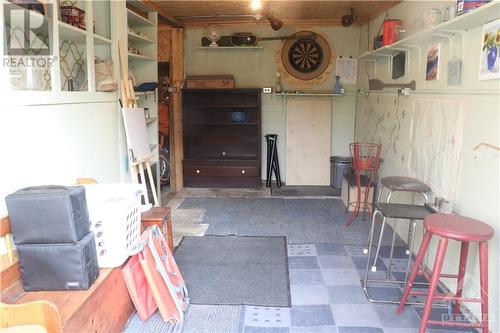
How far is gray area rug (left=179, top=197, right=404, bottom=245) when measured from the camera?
4.03m

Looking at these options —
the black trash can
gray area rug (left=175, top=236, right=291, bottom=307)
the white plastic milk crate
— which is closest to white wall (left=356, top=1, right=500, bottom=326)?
gray area rug (left=175, top=236, right=291, bottom=307)

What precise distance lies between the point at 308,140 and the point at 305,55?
50.8 inches

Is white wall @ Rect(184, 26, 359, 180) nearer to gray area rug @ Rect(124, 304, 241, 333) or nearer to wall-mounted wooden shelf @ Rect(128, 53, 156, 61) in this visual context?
wall-mounted wooden shelf @ Rect(128, 53, 156, 61)

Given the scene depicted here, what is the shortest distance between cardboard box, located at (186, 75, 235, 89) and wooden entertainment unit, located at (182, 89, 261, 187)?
0.28 ft

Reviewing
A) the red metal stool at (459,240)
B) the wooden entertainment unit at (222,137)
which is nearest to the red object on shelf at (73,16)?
the red metal stool at (459,240)

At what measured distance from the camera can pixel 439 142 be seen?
3078 mm

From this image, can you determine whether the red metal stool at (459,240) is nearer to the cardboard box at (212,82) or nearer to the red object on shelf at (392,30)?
the red object on shelf at (392,30)

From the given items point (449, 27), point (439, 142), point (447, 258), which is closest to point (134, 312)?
point (447, 258)

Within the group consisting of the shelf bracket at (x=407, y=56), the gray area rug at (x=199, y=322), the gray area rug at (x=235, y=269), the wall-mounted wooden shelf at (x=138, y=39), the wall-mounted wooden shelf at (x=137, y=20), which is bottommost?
the gray area rug at (x=199, y=322)

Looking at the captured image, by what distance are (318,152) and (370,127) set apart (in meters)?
1.06

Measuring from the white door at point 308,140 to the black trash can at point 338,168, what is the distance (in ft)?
0.31

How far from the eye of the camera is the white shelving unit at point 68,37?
7.60ft

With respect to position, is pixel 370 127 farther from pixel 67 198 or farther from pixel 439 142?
pixel 67 198

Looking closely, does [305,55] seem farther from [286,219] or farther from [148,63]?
[286,219]
